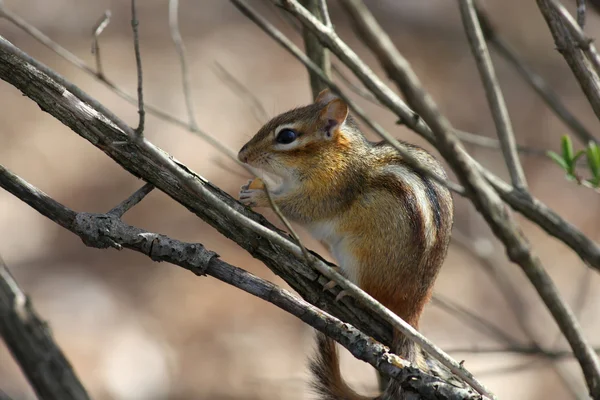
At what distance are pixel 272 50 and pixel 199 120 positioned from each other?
4.60ft

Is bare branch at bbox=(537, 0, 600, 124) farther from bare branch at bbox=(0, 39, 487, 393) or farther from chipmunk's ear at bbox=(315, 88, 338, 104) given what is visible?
chipmunk's ear at bbox=(315, 88, 338, 104)

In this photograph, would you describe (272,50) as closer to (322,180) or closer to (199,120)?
(199,120)

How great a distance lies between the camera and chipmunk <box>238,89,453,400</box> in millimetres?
2762

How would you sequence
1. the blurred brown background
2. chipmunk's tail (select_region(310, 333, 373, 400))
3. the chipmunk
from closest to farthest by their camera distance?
chipmunk's tail (select_region(310, 333, 373, 400)) → the chipmunk → the blurred brown background

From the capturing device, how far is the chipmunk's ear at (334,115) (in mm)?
3086

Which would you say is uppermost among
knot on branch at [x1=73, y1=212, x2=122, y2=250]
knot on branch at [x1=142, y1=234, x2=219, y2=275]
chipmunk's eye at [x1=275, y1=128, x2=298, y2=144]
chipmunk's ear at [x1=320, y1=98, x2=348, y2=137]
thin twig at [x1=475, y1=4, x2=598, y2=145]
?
thin twig at [x1=475, y1=4, x2=598, y2=145]

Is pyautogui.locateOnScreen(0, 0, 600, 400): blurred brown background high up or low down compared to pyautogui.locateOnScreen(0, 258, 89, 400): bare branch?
up

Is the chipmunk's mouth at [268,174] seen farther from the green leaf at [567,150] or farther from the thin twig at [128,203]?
the green leaf at [567,150]

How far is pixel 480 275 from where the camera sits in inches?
244

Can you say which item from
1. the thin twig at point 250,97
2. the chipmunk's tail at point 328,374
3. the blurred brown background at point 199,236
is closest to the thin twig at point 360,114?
the chipmunk's tail at point 328,374

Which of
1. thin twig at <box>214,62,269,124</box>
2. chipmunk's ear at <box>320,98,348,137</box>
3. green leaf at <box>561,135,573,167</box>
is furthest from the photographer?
thin twig at <box>214,62,269,124</box>

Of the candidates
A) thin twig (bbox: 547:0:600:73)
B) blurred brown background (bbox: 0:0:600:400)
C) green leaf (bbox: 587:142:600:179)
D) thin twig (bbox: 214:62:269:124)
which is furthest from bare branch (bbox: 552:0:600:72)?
blurred brown background (bbox: 0:0:600:400)

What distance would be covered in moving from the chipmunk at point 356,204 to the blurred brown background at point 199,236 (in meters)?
1.64

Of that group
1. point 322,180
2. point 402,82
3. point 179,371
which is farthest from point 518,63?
point 179,371
